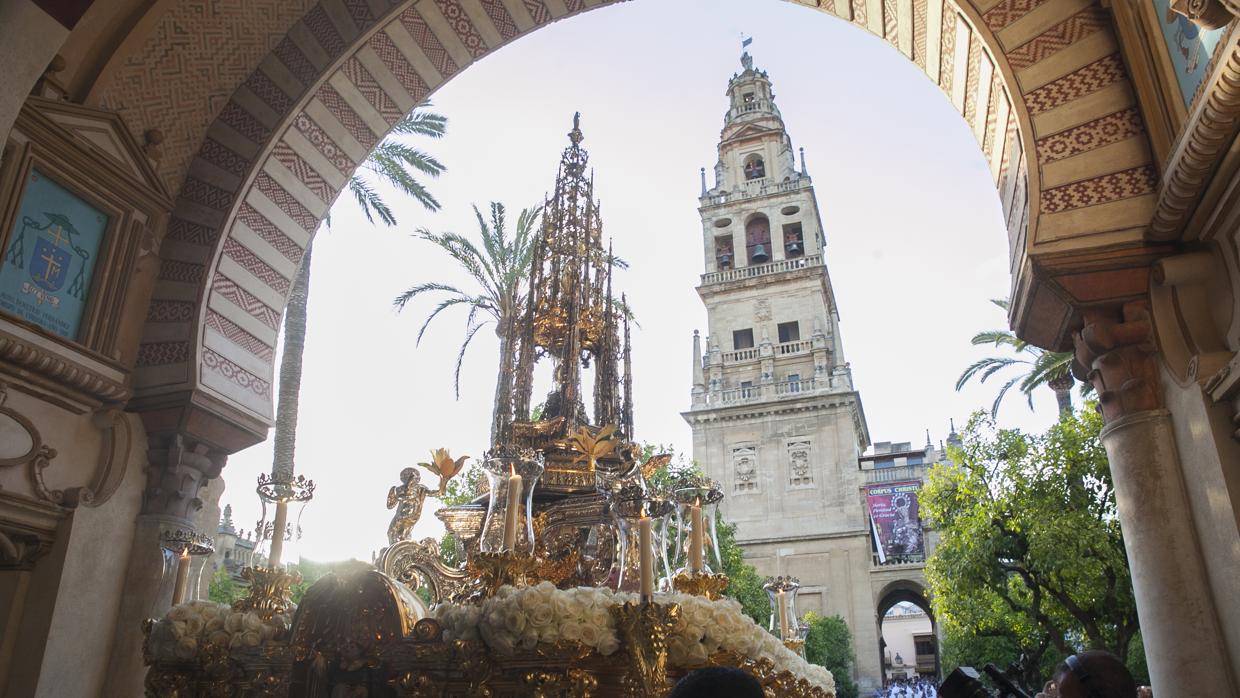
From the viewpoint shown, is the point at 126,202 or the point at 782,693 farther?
the point at 126,202

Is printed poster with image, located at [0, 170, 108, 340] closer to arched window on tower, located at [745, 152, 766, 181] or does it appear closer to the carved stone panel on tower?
the carved stone panel on tower

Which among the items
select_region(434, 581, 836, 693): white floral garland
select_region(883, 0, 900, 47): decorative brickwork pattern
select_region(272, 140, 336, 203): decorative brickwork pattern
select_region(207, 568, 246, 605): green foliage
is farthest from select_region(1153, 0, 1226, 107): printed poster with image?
select_region(207, 568, 246, 605): green foliage

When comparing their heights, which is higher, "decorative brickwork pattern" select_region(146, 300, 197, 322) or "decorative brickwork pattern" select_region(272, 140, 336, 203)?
"decorative brickwork pattern" select_region(272, 140, 336, 203)

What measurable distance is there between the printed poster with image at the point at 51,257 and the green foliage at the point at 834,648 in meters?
30.8

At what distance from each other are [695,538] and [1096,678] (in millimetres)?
3021

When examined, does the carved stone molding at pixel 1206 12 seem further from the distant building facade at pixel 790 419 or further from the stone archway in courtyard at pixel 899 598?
the stone archway in courtyard at pixel 899 598

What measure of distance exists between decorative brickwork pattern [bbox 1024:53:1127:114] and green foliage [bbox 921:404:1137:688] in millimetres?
13909

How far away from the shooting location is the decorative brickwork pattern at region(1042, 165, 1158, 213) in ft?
19.8

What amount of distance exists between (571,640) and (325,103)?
276 inches

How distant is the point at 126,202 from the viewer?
25.4ft

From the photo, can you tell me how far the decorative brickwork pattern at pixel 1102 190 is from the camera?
237 inches

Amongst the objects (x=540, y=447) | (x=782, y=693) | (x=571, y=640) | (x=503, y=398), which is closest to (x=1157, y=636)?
(x=782, y=693)

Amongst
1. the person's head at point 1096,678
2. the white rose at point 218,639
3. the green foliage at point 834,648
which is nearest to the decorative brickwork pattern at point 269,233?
the white rose at point 218,639

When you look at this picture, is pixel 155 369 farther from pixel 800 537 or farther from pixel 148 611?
pixel 800 537
